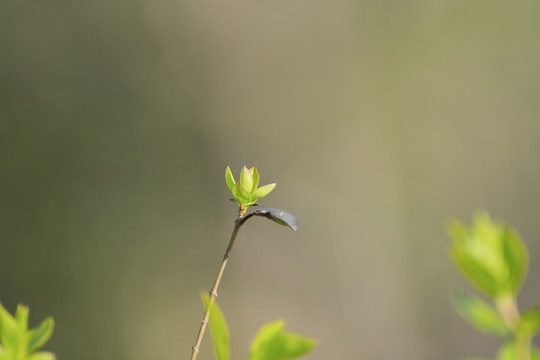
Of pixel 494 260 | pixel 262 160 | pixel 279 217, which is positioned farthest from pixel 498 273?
pixel 262 160

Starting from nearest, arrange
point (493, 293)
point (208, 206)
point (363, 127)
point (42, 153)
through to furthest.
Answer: point (493, 293) < point (42, 153) < point (208, 206) < point (363, 127)

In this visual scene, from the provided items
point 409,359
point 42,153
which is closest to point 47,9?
point 42,153

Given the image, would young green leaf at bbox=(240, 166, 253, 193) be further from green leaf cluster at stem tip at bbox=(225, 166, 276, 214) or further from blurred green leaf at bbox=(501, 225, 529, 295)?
blurred green leaf at bbox=(501, 225, 529, 295)

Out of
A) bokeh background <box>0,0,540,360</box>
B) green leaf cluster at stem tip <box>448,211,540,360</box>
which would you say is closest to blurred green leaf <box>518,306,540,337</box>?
green leaf cluster at stem tip <box>448,211,540,360</box>

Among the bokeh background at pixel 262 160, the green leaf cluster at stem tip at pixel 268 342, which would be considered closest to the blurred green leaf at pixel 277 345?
the green leaf cluster at stem tip at pixel 268 342

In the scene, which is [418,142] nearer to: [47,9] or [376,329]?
[376,329]

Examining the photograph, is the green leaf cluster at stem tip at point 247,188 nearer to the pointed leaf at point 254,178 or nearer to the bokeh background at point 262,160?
the pointed leaf at point 254,178
